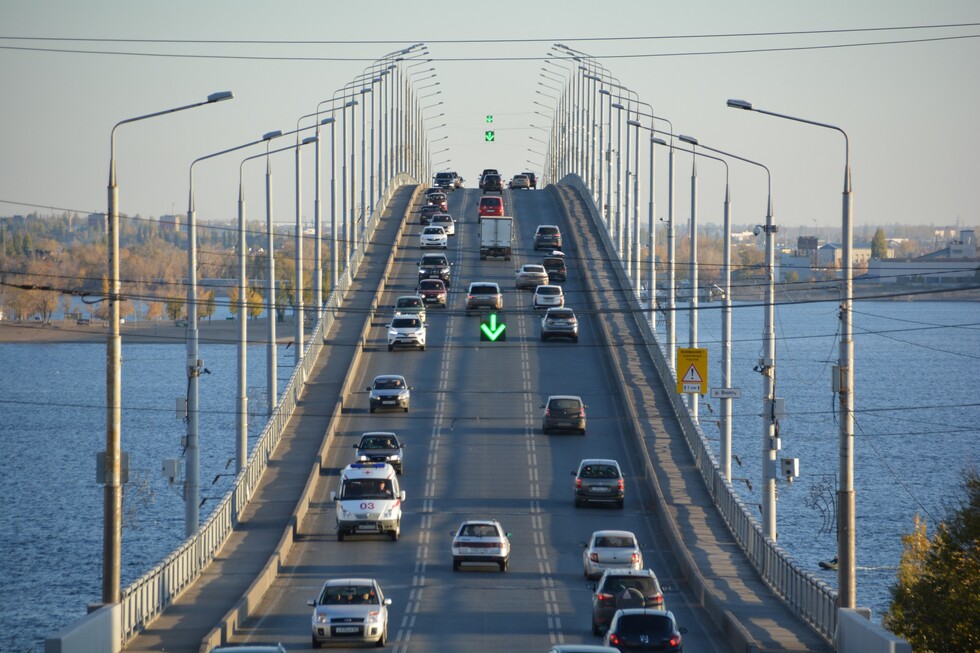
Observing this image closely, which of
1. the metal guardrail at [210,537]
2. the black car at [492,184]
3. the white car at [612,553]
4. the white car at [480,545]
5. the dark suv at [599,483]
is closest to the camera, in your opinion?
the metal guardrail at [210,537]

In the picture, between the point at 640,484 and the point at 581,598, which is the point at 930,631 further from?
the point at 640,484

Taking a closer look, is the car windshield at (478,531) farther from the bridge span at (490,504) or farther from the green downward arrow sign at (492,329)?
the green downward arrow sign at (492,329)

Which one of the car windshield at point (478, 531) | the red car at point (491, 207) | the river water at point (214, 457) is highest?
the red car at point (491, 207)

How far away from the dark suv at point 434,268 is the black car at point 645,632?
55975 millimetres

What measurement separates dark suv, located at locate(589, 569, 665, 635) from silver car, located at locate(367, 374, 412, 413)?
27.4m

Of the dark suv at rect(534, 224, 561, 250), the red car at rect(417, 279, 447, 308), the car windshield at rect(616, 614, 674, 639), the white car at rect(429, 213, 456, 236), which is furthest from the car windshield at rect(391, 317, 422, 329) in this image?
the car windshield at rect(616, 614, 674, 639)

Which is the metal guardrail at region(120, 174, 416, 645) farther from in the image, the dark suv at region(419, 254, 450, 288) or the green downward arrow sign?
the dark suv at region(419, 254, 450, 288)

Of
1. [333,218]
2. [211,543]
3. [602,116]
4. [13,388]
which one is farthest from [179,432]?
[211,543]

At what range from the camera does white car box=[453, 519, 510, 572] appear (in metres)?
37.4

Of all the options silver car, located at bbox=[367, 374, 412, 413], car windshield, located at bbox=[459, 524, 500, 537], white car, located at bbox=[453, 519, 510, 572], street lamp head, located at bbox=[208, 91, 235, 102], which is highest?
street lamp head, located at bbox=[208, 91, 235, 102]

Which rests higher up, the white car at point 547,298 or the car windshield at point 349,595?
the white car at point 547,298

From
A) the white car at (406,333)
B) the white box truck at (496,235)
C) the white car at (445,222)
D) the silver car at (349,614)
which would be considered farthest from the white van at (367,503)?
the white car at (445,222)

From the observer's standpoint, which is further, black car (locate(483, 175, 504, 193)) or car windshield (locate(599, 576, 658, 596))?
black car (locate(483, 175, 504, 193))

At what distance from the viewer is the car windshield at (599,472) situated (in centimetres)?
4491
